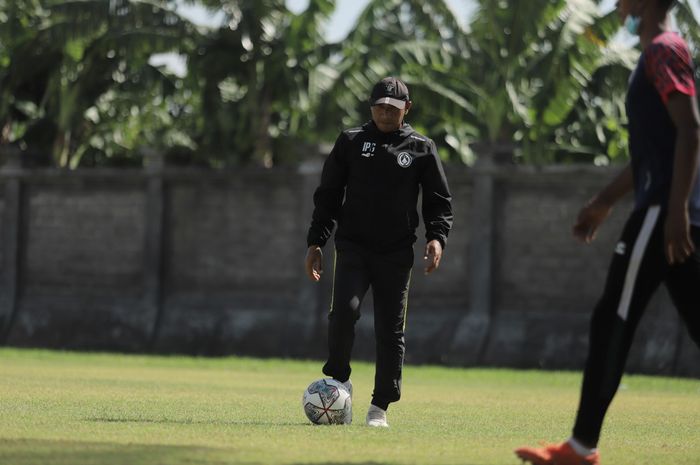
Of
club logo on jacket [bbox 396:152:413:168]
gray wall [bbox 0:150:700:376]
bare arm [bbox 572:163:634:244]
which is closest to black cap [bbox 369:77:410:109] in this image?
club logo on jacket [bbox 396:152:413:168]

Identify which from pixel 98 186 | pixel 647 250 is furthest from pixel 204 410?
pixel 98 186

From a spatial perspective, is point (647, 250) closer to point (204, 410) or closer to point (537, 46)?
point (204, 410)

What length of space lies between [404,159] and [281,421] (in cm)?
168

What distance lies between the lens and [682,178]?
5816 mm

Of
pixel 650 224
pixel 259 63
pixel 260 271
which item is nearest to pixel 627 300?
pixel 650 224

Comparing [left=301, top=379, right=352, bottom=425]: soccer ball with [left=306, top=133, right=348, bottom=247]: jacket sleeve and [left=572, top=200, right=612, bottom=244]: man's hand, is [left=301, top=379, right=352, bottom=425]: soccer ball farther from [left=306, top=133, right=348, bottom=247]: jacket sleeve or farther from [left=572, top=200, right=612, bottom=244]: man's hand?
[left=572, top=200, right=612, bottom=244]: man's hand

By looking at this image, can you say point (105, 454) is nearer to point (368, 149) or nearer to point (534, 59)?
point (368, 149)

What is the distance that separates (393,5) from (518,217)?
563 cm

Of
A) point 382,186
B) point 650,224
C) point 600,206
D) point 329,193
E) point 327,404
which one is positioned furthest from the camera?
point 329,193

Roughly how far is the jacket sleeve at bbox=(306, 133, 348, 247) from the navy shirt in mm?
2672

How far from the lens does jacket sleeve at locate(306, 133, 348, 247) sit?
8.52 metres

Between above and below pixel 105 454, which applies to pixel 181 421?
below

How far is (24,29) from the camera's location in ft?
83.4

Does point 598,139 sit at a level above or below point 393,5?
below
